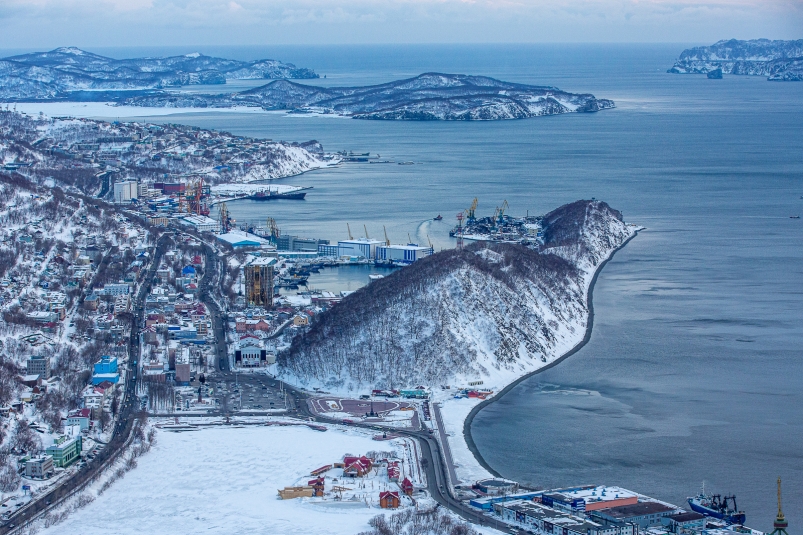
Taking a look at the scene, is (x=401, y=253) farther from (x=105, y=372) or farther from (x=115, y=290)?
(x=105, y=372)

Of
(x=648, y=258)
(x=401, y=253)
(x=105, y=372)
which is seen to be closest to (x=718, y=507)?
(x=105, y=372)

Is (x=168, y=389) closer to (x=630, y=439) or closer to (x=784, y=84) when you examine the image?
(x=630, y=439)

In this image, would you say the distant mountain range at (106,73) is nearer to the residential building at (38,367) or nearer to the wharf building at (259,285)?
the wharf building at (259,285)

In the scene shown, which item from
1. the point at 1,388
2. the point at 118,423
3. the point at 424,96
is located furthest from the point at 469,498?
the point at 424,96

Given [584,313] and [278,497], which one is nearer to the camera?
[278,497]

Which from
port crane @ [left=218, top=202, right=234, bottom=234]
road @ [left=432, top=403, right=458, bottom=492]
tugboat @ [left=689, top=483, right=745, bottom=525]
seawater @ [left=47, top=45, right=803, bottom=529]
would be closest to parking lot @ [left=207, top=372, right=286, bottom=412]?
road @ [left=432, top=403, right=458, bottom=492]

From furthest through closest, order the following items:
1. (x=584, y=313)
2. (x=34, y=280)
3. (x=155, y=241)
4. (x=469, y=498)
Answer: (x=155, y=241), (x=34, y=280), (x=584, y=313), (x=469, y=498)
